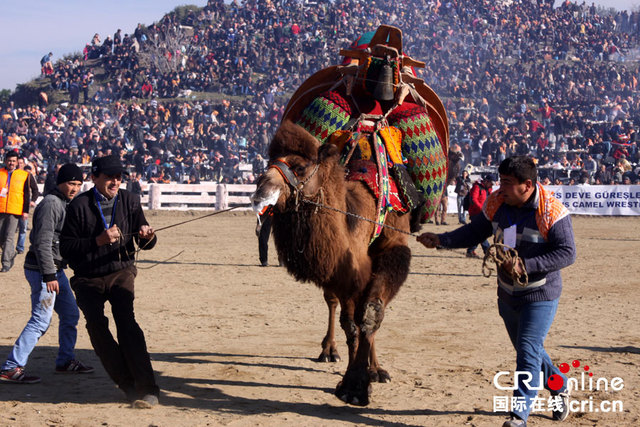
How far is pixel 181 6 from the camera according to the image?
63188mm

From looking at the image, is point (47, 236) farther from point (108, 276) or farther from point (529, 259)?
point (529, 259)

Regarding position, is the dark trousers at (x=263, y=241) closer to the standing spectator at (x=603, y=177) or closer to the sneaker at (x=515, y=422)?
the sneaker at (x=515, y=422)

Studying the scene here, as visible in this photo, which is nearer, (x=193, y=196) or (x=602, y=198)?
(x=602, y=198)

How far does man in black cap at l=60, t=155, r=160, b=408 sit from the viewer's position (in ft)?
19.2

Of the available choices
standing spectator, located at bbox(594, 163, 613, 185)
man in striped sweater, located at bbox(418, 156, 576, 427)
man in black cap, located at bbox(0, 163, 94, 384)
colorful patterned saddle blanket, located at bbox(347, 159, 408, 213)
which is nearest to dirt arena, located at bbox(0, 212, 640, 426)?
man in black cap, located at bbox(0, 163, 94, 384)

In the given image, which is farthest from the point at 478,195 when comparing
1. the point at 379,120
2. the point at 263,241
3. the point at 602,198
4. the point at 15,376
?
the point at 602,198

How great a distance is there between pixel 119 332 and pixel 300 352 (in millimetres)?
2344

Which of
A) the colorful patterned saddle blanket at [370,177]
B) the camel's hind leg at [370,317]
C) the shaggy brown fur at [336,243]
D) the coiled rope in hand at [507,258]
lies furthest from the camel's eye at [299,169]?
the coiled rope in hand at [507,258]

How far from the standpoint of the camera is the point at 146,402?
18.8ft

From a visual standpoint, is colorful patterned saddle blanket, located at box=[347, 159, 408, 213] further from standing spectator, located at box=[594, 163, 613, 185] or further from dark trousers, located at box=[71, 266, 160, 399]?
standing spectator, located at box=[594, 163, 613, 185]

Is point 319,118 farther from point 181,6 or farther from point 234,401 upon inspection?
point 181,6

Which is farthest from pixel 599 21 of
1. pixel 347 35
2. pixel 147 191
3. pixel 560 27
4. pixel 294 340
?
pixel 294 340

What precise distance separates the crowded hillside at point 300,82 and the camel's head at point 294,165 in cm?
2240

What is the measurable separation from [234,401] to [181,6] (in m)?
61.5
